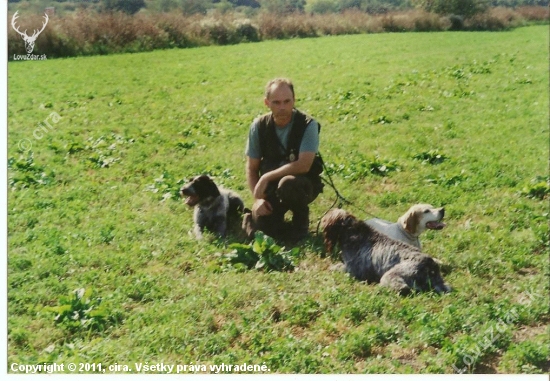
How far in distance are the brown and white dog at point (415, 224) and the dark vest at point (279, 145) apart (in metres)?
0.99

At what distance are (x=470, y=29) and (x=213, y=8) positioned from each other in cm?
615

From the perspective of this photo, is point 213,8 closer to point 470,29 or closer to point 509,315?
point 509,315

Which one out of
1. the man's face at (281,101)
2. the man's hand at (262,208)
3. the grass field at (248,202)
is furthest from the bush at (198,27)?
the man's hand at (262,208)

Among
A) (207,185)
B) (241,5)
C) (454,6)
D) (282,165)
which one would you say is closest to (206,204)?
(207,185)

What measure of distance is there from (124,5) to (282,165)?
3270 mm

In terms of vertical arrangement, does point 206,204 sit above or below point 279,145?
below

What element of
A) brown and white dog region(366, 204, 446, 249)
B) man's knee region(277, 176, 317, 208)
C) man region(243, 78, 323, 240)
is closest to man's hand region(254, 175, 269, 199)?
man region(243, 78, 323, 240)

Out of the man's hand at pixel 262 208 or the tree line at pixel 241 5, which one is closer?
the man's hand at pixel 262 208

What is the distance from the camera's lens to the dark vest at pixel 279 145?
5.14 meters

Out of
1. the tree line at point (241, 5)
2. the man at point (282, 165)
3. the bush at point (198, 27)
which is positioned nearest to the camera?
the man at point (282, 165)

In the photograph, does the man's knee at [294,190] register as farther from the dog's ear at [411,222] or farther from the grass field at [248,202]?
the dog's ear at [411,222]

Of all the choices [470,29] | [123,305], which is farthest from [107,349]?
[470,29]

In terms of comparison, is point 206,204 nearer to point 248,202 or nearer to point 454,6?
A: point 248,202

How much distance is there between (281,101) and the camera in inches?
193
